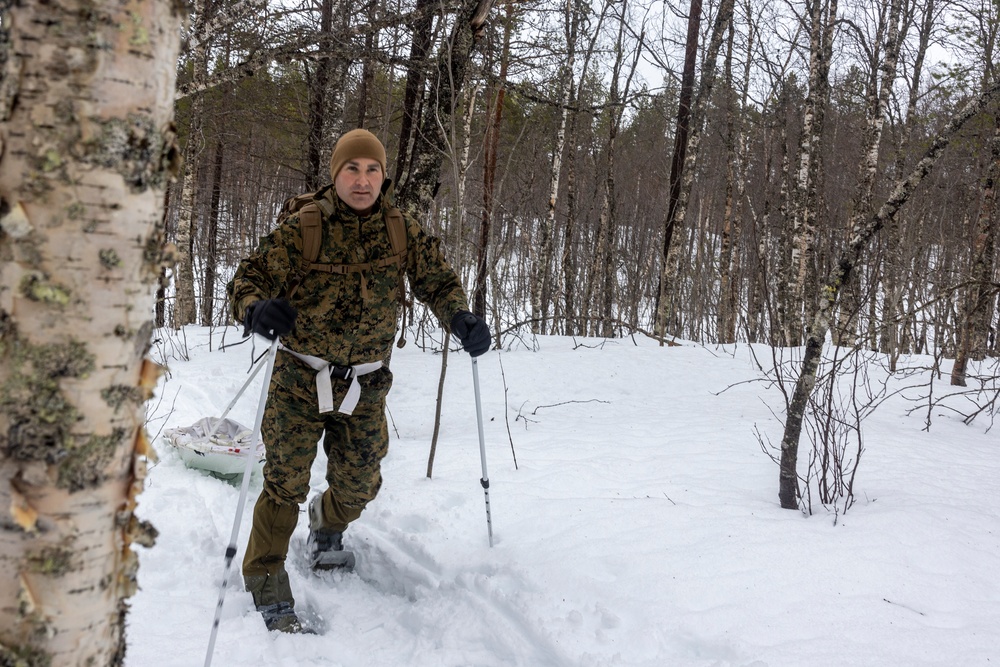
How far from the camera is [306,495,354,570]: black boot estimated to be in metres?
3.39

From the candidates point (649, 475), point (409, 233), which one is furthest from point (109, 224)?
point (649, 475)

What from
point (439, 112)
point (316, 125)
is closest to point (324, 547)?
point (439, 112)

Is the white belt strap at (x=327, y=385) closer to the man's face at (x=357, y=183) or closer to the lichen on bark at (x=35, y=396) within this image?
the man's face at (x=357, y=183)

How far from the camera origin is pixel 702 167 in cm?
2558

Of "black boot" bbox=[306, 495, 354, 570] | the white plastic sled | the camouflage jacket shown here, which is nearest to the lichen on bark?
the camouflage jacket

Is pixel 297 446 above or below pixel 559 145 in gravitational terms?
below

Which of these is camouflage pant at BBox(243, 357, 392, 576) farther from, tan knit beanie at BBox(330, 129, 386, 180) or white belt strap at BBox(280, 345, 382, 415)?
tan knit beanie at BBox(330, 129, 386, 180)

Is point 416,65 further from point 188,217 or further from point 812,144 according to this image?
point 812,144

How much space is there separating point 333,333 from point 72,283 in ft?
6.00

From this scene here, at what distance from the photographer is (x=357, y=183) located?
2891 mm

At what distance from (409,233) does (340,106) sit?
23.8ft

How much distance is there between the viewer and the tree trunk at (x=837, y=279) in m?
3.25

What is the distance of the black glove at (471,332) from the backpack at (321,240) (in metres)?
0.28

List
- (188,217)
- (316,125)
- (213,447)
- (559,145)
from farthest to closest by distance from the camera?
(559,145) < (188,217) < (316,125) < (213,447)
